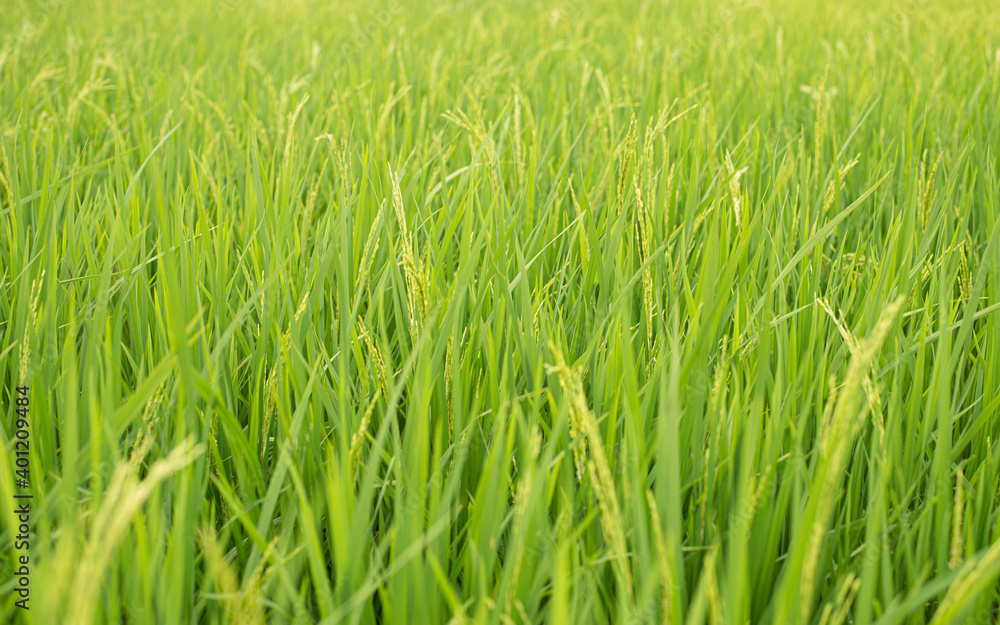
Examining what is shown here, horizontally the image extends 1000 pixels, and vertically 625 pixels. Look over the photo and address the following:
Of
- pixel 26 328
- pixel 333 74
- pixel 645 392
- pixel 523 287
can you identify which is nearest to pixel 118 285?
pixel 26 328

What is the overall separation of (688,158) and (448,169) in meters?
0.58

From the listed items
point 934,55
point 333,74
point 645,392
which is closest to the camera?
point 645,392

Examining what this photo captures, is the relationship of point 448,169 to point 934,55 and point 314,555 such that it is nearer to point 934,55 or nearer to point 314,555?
point 314,555

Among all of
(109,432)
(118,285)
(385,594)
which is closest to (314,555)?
(385,594)

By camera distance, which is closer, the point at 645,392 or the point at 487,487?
the point at 487,487

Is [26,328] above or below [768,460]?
above

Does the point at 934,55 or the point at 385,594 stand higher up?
the point at 934,55

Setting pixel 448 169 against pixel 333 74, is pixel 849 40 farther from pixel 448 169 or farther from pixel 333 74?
pixel 448 169

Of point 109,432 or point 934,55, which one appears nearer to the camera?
point 109,432

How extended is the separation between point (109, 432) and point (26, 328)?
0.33 meters

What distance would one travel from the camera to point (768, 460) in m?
0.67

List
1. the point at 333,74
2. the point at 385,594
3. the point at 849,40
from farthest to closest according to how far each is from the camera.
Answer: the point at 849,40
the point at 333,74
the point at 385,594

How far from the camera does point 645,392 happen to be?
804 millimetres

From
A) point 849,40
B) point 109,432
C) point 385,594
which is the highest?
point 849,40
